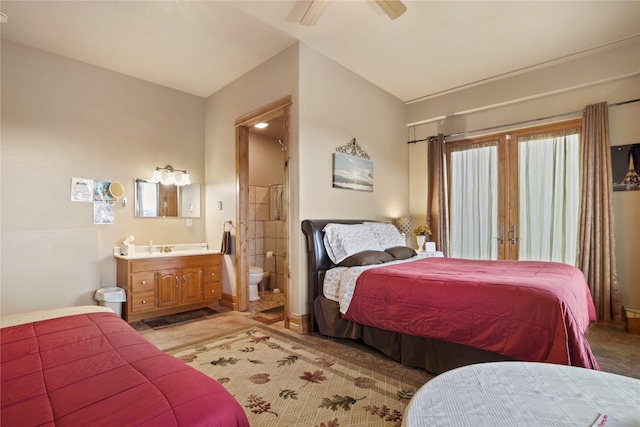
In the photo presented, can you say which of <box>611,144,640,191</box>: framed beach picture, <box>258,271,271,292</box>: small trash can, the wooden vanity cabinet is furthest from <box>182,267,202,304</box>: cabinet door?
<box>611,144,640,191</box>: framed beach picture

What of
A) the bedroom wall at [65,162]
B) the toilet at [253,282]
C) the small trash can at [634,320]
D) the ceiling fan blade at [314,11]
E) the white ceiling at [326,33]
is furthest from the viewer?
the toilet at [253,282]

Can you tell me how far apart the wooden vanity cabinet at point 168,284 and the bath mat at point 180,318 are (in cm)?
7

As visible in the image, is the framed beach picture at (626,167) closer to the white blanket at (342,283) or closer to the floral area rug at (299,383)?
the white blanket at (342,283)

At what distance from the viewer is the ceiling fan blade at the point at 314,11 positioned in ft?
7.72

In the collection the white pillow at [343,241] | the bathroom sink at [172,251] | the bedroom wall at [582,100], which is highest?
the bedroom wall at [582,100]

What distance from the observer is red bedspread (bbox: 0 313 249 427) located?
0.89 meters

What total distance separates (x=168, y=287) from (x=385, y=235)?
276cm

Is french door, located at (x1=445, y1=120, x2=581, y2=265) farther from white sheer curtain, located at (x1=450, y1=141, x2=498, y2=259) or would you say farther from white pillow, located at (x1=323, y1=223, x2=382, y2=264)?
white pillow, located at (x1=323, y1=223, x2=382, y2=264)

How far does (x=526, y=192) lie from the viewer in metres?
4.12

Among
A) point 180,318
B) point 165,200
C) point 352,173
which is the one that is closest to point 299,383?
point 180,318

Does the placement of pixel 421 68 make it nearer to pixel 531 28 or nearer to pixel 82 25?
pixel 531 28

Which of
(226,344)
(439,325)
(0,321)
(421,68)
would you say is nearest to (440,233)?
(421,68)

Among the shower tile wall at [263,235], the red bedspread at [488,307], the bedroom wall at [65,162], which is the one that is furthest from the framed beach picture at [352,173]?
the bedroom wall at [65,162]

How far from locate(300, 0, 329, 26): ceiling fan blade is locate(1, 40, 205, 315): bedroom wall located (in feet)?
9.01
